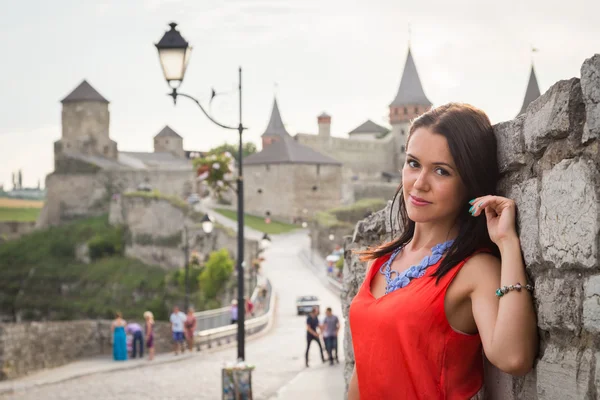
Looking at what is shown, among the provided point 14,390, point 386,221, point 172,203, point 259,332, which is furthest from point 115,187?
point 386,221

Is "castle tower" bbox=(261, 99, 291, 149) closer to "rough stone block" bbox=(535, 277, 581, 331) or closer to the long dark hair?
the long dark hair

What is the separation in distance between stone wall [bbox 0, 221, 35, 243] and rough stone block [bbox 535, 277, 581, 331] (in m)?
82.1

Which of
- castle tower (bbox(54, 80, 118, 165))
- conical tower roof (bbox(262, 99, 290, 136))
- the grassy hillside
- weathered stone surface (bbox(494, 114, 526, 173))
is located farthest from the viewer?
conical tower roof (bbox(262, 99, 290, 136))

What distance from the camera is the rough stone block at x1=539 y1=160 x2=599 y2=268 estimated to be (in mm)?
2367

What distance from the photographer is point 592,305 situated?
2412mm

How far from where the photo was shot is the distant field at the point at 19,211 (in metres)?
92.7

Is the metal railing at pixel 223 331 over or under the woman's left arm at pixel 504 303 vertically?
under

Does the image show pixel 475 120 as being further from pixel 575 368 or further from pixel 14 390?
pixel 14 390

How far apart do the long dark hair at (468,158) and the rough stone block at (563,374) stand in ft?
1.29

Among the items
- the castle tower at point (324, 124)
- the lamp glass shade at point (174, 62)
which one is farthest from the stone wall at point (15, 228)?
the lamp glass shade at point (174, 62)

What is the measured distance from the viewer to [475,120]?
2.94m

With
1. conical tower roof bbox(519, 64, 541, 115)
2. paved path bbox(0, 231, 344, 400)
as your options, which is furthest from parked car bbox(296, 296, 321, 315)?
conical tower roof bbox(519, 64, 541, 115)

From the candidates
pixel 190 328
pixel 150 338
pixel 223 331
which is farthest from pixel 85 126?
pixel 150 338

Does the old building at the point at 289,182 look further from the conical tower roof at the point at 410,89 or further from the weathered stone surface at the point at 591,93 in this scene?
the weathered stone surface at the point at 591,93
